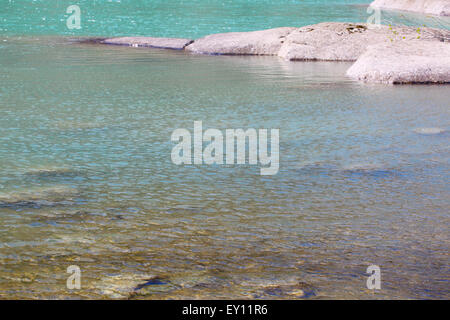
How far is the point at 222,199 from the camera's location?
6.23 m

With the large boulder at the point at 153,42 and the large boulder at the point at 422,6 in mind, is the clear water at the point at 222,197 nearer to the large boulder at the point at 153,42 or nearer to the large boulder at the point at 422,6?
the large boulder at the point at 153,42

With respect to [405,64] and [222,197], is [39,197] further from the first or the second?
[405,64]

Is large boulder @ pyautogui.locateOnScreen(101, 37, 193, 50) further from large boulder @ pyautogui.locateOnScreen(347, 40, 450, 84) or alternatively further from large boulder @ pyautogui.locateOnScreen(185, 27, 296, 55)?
large boulder @ pyautogui.locateOnScreen(347, 40, 450, 84)

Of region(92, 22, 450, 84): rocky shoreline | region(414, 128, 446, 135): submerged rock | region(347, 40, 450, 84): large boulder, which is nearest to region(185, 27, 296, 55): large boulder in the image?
region(92, 22, 450, 84): rocky shoreline

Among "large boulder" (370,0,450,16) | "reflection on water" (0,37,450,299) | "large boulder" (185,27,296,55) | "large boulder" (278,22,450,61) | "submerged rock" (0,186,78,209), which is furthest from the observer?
"large boulder" (370,0,450,16)

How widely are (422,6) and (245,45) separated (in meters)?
34.0

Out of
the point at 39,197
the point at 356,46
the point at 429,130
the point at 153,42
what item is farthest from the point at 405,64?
the point at 153,42

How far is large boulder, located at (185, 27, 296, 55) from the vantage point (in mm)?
20125

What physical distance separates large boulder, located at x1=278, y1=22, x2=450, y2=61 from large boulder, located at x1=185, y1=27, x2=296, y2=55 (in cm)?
81

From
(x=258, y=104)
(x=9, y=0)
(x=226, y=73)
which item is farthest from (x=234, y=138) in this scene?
(x=9, y=0)

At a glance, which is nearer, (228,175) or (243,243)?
(243,243)
